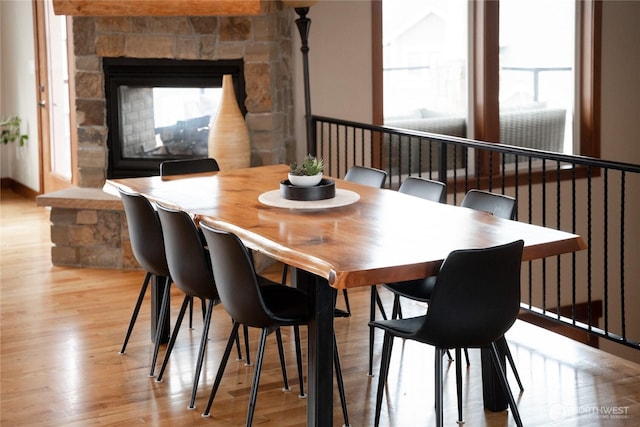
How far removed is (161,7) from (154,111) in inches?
31.5

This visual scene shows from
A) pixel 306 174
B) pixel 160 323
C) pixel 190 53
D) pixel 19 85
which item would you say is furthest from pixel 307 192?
pixel 19 85

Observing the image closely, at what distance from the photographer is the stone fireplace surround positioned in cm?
646

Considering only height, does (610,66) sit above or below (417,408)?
above

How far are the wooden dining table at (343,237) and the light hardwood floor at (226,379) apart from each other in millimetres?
309

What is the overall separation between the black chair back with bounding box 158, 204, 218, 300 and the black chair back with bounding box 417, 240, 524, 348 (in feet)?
3.52

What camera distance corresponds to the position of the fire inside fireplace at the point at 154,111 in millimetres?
6594

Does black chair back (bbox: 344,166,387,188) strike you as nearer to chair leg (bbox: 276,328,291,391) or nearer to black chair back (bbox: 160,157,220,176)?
black chair back (bbox: 160,157,220,176)

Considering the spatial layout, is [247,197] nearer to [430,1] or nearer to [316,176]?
[316,176]

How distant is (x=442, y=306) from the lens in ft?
11.0

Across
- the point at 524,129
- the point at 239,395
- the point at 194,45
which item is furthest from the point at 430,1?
the point at 239,395

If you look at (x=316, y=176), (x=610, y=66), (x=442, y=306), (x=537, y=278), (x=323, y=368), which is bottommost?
(x=537, y=278)

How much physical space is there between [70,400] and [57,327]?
3.70 feet

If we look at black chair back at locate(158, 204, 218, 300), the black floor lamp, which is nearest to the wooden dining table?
black chair back at locate(158, 204, 218, 300)

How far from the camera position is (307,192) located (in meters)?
4.34
